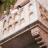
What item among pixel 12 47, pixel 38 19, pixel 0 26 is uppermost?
pixel 38 19

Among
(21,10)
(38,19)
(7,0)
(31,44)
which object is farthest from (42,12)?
(7,0)

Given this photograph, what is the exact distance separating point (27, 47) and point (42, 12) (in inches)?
19.2

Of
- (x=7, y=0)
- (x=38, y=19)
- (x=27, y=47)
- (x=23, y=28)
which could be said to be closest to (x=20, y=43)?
(x=27, y=47)

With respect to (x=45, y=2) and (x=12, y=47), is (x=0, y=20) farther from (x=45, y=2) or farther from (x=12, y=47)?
(x=45, y=2)

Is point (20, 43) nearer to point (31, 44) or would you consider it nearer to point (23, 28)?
point (31, 44)

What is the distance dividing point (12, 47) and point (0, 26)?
0.28 m

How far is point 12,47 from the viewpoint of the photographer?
255 centimetres

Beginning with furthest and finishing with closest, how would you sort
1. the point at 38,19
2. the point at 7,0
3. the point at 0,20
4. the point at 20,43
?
1. the point at 7,0
2. the point at 0,20
3. the point at 20,43
4. the point at 38,19

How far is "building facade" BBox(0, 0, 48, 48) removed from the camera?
2.20 metres

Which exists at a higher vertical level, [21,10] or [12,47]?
[21,10]

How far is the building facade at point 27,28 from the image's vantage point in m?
2.20

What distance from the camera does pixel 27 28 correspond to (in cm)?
223

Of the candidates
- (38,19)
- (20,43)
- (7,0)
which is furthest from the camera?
(7,0)

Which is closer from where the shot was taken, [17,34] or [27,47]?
[17,34]
